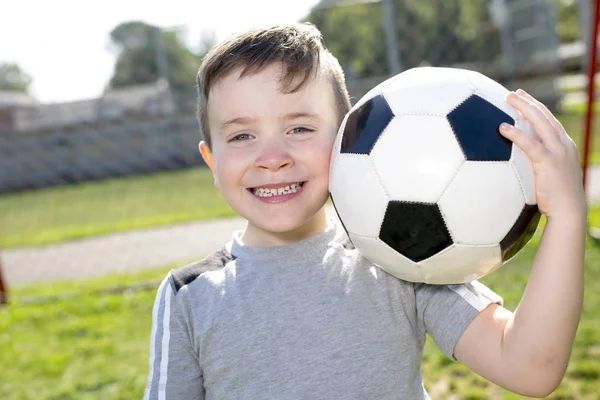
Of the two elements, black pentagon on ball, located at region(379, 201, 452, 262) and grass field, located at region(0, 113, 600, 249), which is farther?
grass field, located at region(0, 113, 600, 249)

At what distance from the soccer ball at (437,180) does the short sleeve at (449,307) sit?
→ 0.09m

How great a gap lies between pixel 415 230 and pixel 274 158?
1.33 feet

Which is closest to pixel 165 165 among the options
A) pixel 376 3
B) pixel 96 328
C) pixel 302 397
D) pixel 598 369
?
pixel 376 3

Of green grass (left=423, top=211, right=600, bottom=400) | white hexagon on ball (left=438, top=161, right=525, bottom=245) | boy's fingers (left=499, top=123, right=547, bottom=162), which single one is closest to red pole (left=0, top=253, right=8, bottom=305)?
green grass (left=423, top=211, right=600, bottom=400)

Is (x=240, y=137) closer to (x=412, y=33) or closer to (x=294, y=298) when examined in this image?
(x=294, y=298)

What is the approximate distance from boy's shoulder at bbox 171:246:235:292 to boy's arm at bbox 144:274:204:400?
67 mm

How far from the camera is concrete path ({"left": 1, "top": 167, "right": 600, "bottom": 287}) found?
20.0 feet

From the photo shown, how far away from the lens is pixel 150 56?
14492 mm

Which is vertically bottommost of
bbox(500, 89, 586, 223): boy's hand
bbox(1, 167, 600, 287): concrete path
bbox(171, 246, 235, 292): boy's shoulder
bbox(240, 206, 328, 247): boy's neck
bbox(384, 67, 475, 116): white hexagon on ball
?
bbox(1, 167, 600, 287): concrete path

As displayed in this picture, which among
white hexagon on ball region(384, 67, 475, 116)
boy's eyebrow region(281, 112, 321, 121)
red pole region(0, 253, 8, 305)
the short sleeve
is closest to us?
white hexagon on ball region(384, 67, 475, 116)

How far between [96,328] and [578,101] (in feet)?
66.5

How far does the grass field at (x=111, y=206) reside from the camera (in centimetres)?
801

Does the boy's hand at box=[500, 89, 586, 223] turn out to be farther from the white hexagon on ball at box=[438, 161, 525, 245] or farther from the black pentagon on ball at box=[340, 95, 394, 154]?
the black pentagon on ball at box=[340, 95, 394, 154]

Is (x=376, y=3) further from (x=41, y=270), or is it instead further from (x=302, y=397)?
(x=302, y=397)
